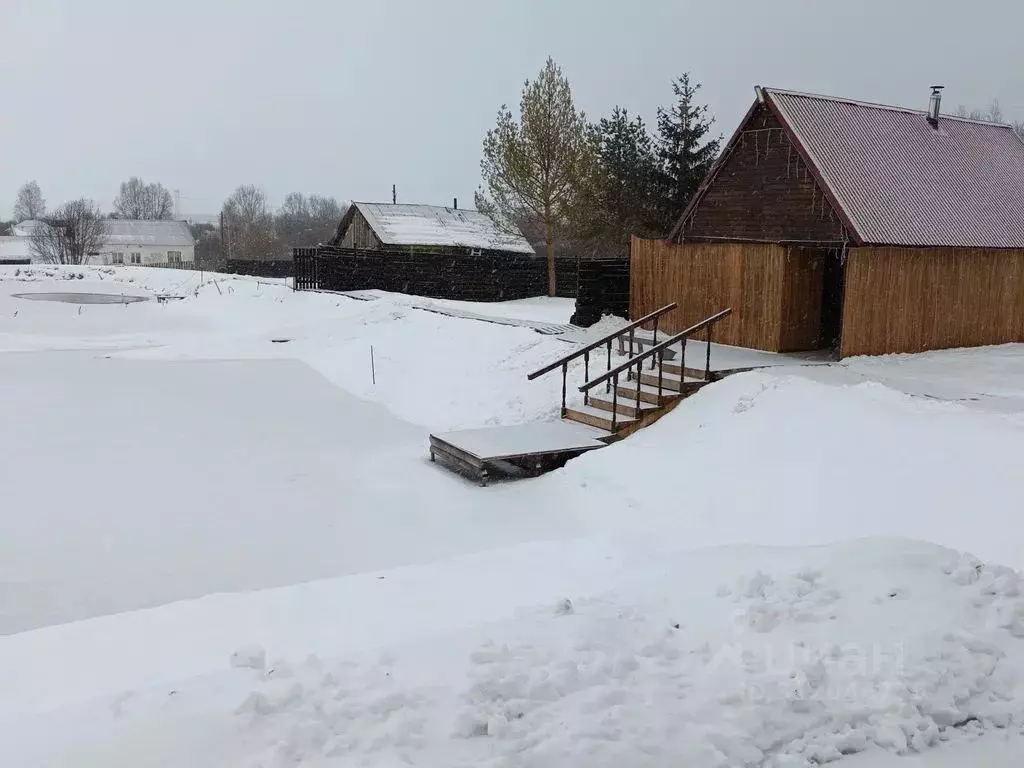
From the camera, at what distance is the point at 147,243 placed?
80.9m

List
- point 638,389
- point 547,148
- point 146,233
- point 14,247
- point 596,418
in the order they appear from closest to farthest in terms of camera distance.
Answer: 1. point 638,389
2. point 596,418
3. point 547,148
4. point 14,247
5. point 146,233

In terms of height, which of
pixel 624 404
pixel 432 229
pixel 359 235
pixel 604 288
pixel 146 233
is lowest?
pixel 624 404

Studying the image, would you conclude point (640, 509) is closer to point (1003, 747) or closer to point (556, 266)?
point (1003, 747)

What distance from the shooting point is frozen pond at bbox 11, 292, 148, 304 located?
123ft

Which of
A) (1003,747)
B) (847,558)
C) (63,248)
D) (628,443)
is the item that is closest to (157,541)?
(628,443)

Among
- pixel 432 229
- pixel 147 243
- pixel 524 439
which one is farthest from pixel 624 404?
pixel 147 243

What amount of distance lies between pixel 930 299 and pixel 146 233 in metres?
81.6

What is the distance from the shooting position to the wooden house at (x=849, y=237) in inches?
554

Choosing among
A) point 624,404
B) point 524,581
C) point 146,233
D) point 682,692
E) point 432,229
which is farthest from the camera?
point 146,233

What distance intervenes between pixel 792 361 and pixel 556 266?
21415mm

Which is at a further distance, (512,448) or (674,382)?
(674,382)

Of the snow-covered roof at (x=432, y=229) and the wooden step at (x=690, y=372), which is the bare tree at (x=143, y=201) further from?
the wooden step at (x=690, y=372)

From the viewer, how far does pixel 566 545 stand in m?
8.11

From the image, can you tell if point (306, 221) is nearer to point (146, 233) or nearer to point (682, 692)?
point (146, 233)
